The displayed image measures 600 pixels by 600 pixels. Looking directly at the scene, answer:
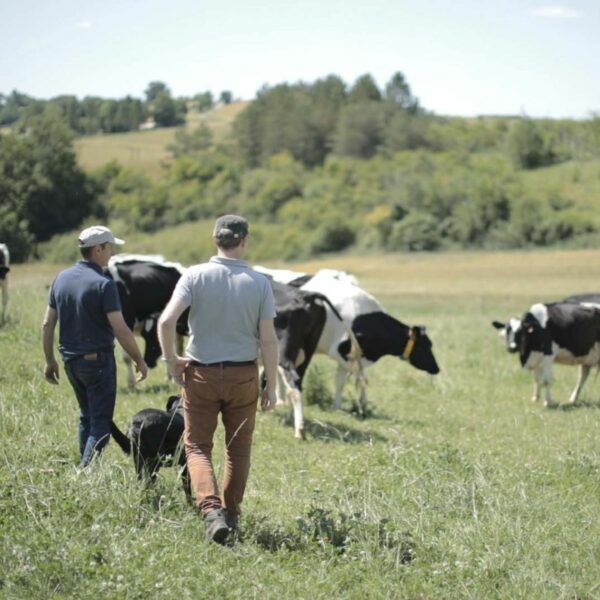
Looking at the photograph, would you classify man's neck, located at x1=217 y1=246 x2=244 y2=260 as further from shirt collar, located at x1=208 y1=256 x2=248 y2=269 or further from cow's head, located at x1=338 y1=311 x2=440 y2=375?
cow's head, located at x1=338 y1=311 x2=440 y2=375

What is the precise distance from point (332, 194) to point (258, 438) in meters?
91.1

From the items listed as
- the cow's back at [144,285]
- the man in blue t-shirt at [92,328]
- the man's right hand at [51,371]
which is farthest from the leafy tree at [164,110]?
the man in blue t-shirt at [92,328]

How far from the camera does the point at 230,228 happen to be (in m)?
7.26

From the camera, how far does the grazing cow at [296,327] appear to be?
541 inches

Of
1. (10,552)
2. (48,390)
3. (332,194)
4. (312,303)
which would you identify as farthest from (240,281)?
(332,194)

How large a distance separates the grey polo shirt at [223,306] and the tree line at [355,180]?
88.6 feet

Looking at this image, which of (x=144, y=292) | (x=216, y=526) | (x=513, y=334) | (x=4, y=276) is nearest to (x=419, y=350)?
(x=513, y=334)

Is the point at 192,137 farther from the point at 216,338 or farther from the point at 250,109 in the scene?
the point at 216,338

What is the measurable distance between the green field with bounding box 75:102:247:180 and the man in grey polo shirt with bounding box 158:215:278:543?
4955 centimetres

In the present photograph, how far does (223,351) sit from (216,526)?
123 cm

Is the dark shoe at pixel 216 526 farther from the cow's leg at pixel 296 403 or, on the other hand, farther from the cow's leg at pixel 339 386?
the cow's leg at pixel 339 386

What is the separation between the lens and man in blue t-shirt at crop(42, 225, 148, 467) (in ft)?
26.5

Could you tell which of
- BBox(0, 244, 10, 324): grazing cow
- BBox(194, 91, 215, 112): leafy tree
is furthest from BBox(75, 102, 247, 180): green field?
BBox(0, 244, 10, 324): grazing cow

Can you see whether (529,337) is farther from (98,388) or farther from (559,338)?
(98,388)
